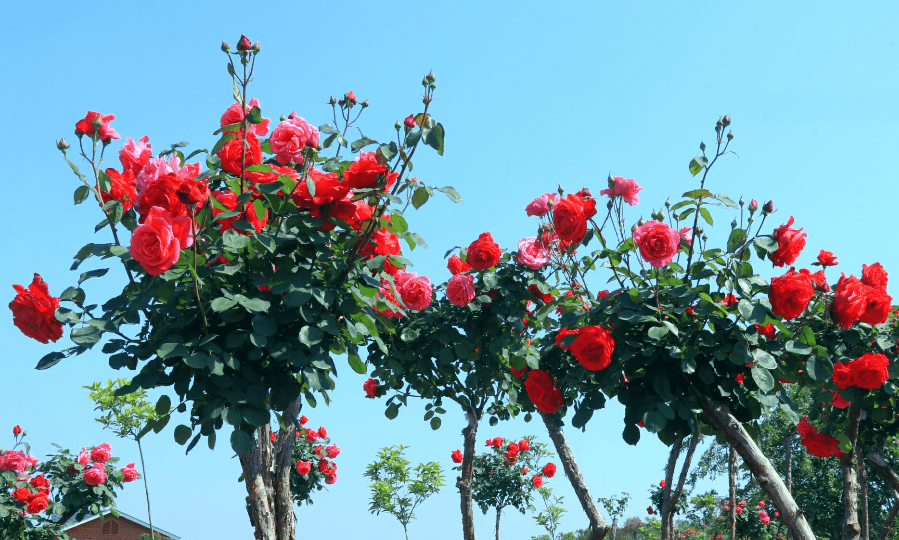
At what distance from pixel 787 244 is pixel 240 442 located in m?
2.70

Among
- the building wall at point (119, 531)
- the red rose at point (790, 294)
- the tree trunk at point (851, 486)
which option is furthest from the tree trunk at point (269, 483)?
the building wall at point (119, 531)

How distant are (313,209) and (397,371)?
2711 millimetres

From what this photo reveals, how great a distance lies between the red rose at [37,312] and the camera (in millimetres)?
2855

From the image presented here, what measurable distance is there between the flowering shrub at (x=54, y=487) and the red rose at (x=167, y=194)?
7.23 metres

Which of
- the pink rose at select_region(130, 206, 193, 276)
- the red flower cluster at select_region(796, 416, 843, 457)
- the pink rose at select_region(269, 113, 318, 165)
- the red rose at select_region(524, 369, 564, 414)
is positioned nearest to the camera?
the pink rose at select_region(130, 206, 193, 276)

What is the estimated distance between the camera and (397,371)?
538 cm

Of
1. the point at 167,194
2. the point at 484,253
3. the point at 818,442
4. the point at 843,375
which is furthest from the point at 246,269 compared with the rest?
the point at 818,442

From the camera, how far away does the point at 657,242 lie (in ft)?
10.4

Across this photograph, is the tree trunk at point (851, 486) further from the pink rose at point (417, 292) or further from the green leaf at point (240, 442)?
the green leaf at point (240, 442)

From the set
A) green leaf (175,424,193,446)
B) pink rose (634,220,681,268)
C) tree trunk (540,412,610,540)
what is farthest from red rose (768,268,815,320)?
green leaf (175,424,193,446)

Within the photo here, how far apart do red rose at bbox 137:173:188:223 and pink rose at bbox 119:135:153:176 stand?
481mm

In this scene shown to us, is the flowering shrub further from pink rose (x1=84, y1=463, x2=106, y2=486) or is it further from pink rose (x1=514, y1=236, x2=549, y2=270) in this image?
pink rose (x1=514, y1=236, x2=549, y2=270)

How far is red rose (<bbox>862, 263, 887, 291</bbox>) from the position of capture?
4.32m

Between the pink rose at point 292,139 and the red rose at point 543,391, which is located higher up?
the pink rose at point 292,139
